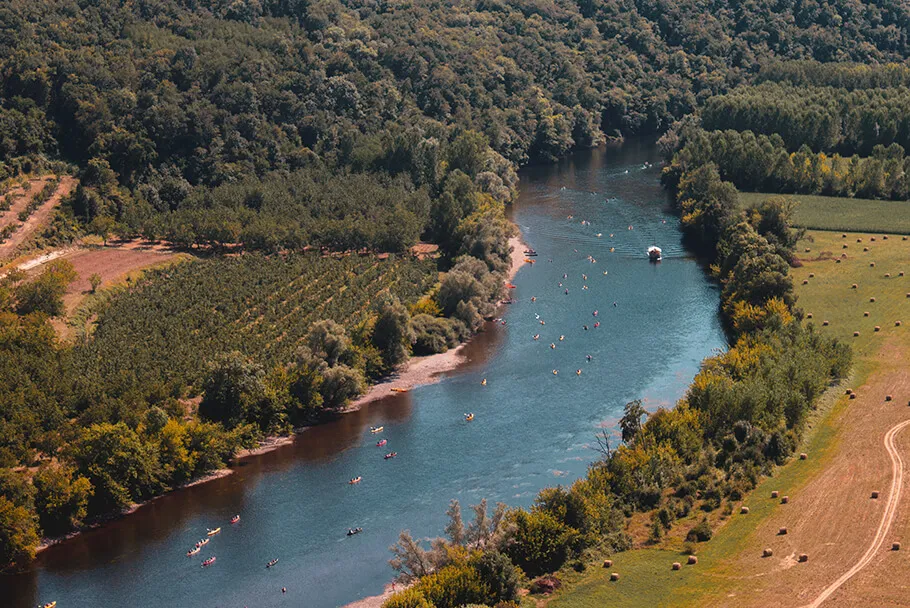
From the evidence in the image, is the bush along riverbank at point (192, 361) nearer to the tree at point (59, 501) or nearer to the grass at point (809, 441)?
the tree at point (59, 501)

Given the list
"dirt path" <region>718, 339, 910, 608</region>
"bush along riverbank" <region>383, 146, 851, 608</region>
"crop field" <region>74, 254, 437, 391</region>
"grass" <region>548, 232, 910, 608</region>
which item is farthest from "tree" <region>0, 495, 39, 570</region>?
"dirt path" <region>718, 339, 910, 608</region>

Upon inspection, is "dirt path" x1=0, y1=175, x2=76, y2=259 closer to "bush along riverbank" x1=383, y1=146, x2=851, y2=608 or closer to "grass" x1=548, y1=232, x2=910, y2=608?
"bush along riverbank" x1=383, y1=146, x2=851, y2=608

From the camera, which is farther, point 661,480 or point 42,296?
point 42,296

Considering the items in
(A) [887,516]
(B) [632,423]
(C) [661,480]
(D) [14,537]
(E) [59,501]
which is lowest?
(A) [887,516]

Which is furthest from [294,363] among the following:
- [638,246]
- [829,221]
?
[829,221]

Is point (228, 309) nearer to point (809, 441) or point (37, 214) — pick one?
point (37, 214)

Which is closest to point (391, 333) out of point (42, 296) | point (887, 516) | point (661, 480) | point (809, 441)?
point (42, 296)

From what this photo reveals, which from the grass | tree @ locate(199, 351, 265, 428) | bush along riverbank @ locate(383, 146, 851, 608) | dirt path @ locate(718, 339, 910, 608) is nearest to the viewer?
dirt path @ locate(718, 339, 910, 608)

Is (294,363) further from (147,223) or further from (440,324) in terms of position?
(147,223)
